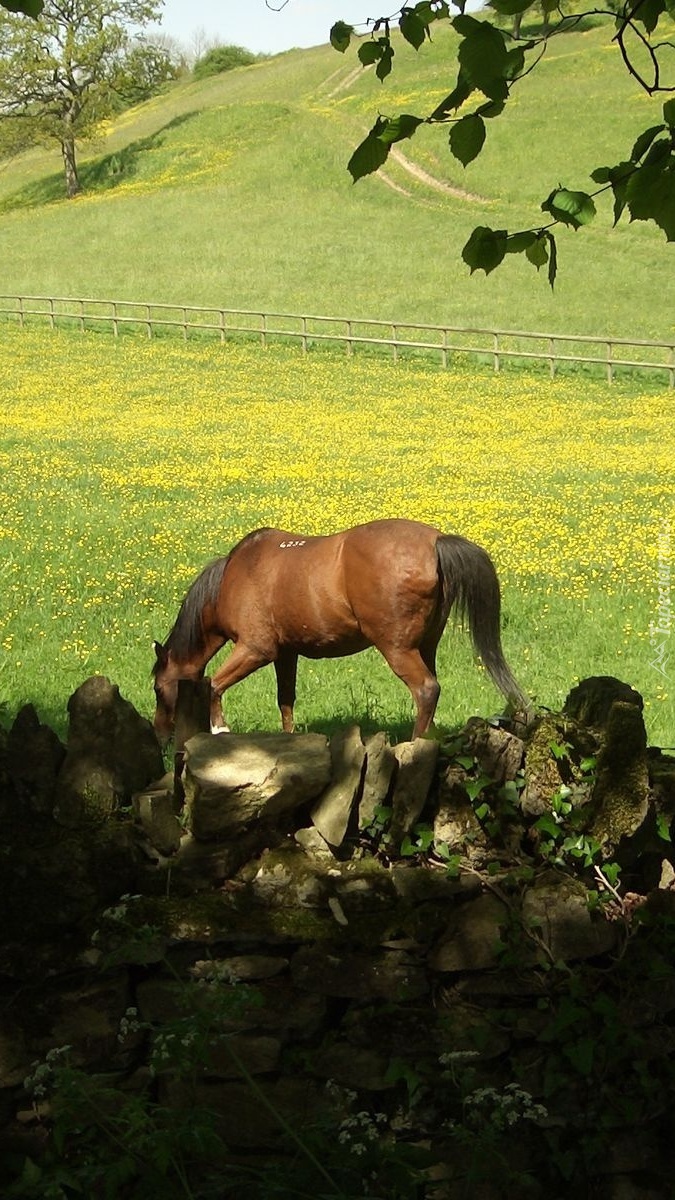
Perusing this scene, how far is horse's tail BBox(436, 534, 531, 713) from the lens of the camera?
29.0 feet

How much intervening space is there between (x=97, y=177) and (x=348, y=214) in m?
26.9

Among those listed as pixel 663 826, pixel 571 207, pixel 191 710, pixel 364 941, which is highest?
pixel 571 207

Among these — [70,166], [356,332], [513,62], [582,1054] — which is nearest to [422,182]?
[70,166]

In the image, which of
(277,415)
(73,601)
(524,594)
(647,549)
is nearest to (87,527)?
(73,601)

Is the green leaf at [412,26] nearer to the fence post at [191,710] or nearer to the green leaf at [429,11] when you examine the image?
the green leaf at [429,11]

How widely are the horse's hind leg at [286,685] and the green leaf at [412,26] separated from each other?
5.14m

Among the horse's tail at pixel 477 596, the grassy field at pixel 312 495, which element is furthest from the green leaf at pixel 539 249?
the grassy field at pixel 312 495

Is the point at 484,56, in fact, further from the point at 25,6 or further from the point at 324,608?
the point at 324,608

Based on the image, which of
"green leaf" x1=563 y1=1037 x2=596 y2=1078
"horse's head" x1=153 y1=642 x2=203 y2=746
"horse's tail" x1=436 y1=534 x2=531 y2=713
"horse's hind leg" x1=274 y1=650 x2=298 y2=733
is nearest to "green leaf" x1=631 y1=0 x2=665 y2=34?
"green leaf" x1=563 y1=1037 x2=596 y2=1078

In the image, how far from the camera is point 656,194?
14.9 ft

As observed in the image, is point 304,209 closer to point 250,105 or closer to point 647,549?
point 250,105

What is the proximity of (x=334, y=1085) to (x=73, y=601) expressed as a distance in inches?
399

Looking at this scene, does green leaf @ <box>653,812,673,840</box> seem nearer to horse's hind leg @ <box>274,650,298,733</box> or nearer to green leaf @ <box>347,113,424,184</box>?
green leaf @ <box>347,113,424,184</box>

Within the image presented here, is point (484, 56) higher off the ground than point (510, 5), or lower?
lower
